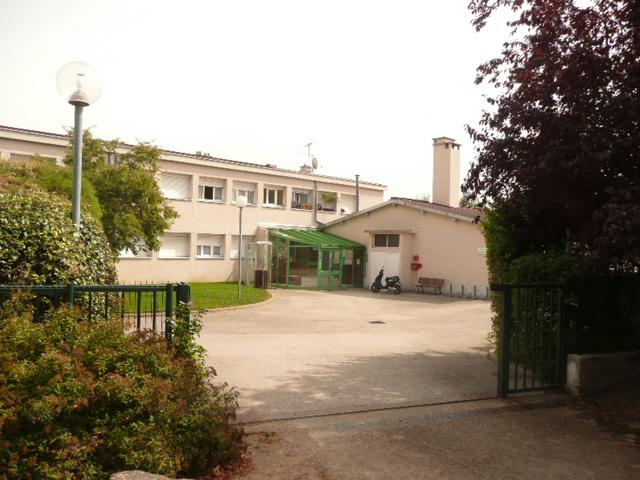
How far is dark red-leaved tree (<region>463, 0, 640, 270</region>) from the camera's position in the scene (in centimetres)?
603

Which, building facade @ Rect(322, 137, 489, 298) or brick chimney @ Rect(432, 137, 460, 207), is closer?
building facade @ Rect(322, 137, 489, 298)

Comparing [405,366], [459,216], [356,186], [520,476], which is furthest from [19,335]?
[356,186]

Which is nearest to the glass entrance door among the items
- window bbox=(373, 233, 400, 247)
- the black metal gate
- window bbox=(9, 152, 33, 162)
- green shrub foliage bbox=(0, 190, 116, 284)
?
window bbox=(373, 233, 400, 247)

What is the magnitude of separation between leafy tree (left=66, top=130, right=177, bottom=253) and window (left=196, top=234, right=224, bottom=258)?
7081 mm

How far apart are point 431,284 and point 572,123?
18.5m

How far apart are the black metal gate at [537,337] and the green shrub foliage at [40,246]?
5.20 meters

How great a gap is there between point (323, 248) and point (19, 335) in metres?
22.6

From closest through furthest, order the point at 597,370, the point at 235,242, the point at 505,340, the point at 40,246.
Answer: the point at 40,246, the point at 505,340, the point at 597,370, the point at 235,242

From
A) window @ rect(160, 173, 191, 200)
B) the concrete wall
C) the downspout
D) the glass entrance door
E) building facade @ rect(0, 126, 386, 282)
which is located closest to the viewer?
the concrete wall

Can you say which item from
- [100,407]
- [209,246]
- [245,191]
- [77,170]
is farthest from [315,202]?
[100,407]

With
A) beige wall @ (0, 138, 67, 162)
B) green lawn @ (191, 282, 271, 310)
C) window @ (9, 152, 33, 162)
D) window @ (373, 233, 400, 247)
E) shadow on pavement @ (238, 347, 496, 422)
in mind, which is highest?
beige wall @ (0, 138, 67, 162)

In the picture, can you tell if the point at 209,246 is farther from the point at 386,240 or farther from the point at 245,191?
the point at 386,240

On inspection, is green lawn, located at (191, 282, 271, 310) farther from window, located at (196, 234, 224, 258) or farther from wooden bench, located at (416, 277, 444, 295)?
wooden bench, located at (416, 277, 444, 295)

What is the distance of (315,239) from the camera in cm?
2789
